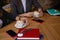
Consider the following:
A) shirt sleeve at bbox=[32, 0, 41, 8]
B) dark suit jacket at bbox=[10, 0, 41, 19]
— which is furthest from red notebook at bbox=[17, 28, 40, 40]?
shirt sleeve at bbox=[32, 0, 41, 8]

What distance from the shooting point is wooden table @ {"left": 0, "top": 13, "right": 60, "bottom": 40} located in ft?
4.06

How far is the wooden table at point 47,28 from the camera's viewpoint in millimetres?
1237

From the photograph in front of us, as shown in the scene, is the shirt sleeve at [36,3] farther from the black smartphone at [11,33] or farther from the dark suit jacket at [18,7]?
the black smartphone at [11,33]

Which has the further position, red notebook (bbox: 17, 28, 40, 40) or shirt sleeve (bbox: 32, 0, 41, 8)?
shirt sleeve (bbox: 32, 0, 41, 8)

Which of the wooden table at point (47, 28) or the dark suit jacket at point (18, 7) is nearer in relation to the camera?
the wooden table at point (47, 28)

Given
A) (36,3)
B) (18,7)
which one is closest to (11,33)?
(18,7)

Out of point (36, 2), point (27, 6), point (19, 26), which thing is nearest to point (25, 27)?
point (19, 26)

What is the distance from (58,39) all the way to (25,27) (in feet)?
1.32

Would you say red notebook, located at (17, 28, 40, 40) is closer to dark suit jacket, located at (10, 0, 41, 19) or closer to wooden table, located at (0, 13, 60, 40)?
wooden table, located at (0, 13, 60, 40)

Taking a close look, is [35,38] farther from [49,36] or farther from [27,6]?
[27,6]

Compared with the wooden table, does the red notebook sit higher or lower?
higher

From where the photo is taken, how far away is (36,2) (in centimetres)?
203

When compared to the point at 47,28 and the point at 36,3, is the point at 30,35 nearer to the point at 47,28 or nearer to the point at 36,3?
the point at 47,28

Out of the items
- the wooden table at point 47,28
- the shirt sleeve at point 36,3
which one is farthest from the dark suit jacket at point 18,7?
the wooden table at point 47,28
